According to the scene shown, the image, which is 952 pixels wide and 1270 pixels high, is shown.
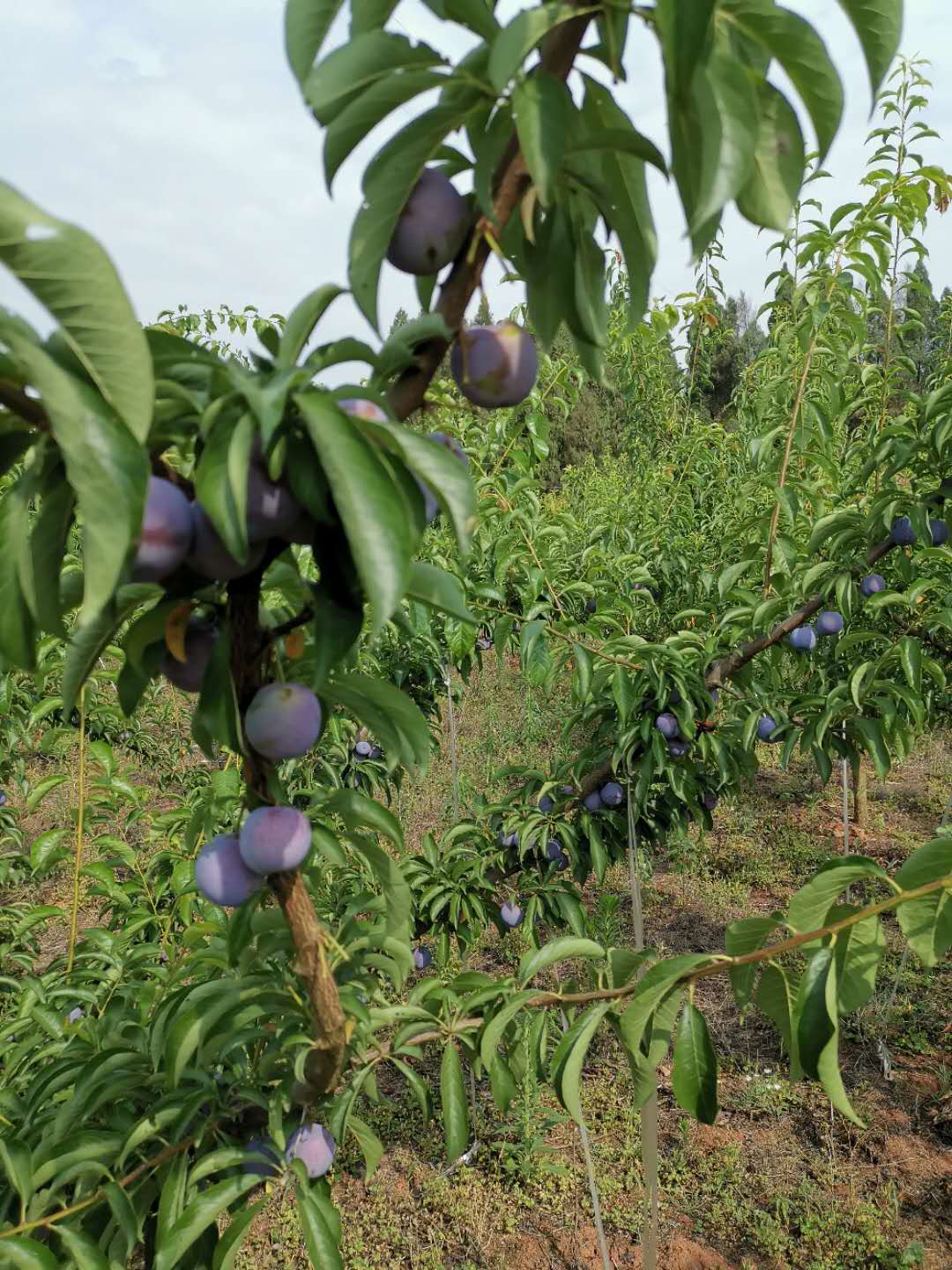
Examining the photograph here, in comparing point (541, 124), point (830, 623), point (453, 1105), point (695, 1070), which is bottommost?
point (453, 1105)

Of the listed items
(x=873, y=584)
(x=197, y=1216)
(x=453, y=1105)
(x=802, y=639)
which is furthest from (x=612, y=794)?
(x=197, y=1216)

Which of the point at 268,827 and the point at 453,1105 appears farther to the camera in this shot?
the point at 453,1105

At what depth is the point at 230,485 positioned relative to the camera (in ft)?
1.55

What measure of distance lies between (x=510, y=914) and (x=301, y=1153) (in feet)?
4.81

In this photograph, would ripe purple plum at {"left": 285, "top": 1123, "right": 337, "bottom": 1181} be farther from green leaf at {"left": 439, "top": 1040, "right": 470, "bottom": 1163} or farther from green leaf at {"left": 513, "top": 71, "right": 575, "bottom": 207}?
green leaf at {"left": 513, "top": 71, "right": 575, "bottom": 207}

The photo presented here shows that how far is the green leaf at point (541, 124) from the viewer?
47 cm

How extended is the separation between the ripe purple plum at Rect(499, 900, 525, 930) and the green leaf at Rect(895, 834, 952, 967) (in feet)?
5.14

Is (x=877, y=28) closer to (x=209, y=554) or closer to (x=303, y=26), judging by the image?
(x=303, y=26)

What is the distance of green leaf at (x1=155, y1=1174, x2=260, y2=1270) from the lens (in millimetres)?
806

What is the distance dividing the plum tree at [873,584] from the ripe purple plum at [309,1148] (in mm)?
1749

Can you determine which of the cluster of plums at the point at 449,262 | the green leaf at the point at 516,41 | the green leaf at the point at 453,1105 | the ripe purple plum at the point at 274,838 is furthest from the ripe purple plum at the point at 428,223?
the green leaf at the point at 453,1105

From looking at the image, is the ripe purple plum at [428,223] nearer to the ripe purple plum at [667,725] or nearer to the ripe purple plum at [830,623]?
the ripe purple plum at [667,725]

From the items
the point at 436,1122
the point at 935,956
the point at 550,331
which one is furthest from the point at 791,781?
the point at 550,331

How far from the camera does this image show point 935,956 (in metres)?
0.79
